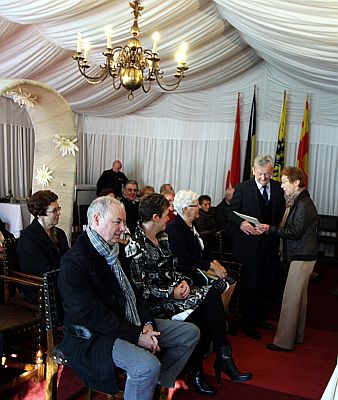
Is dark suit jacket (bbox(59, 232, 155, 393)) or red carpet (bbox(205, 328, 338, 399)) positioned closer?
dark suit jacket (bbox(59, 232, 155, 393))

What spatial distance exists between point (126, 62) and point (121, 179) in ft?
13.8

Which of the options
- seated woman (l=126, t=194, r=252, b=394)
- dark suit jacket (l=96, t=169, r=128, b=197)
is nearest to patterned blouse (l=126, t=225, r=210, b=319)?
seated woman (l=126, t=194, r=252, b=394)

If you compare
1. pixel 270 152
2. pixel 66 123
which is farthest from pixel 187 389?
pixel 270 152

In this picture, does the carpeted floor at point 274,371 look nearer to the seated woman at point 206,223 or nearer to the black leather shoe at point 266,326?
the black leather shoe at point 266,326

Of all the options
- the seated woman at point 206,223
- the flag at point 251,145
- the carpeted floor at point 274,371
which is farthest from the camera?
the flag at point 251,145

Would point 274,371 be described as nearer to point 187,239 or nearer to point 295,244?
point 295,244

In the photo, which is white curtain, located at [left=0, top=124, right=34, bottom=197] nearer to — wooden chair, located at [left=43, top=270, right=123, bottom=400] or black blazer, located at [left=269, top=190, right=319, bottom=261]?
black blazer, located at [left=269, top=190, right=319, bottom=261]

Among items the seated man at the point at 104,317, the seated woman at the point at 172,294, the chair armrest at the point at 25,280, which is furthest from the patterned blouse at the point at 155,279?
the chair armrest at the point at 25,280

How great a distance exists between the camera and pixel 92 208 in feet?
8.06

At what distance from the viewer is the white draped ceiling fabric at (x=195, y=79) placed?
4.48 metres

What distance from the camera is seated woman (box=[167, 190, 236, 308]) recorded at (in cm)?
341

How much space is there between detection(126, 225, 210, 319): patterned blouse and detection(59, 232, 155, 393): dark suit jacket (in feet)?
1.51

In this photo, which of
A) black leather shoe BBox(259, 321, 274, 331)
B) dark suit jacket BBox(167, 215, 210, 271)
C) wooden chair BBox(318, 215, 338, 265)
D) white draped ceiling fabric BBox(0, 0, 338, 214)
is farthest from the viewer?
wooden chair BBox(318, 215, 338, 265)

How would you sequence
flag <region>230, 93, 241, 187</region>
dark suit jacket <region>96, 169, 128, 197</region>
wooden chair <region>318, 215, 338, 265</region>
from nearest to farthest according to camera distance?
1. wooden chair <region>318, 215, 338, 265</region>
2. flag <region>230, 93, 241, 187</region>
3. dark suit jacket <region>96, 169, 128, 197</region>
